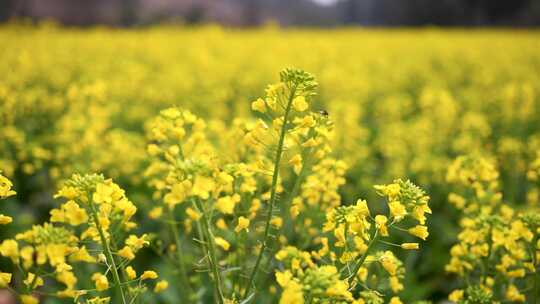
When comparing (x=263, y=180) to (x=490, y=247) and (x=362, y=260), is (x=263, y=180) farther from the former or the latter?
(x=490, y=247)

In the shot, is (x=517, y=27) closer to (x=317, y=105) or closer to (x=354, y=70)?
(x=354, y=70)

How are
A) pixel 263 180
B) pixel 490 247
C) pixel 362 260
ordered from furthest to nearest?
pixel 263 180 < pixel 490 247 < pixel 362 260

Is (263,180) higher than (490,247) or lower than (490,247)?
higher

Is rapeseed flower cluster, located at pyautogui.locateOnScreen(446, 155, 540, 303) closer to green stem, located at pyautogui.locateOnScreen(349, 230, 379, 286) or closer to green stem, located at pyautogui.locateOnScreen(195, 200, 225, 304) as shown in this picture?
green stem, located at pyautogui.locateOnScreen(349, 230, 379, 286)

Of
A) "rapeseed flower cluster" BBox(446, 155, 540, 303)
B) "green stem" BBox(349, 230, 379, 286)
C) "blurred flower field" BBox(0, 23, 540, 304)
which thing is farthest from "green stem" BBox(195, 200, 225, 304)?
"rapeseed flower cluster" BBox(446, 155, 540, 303)

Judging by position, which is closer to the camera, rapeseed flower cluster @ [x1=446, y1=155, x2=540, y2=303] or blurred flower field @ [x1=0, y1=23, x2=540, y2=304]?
blurred flower field @ [x1=0, y1=23, x2=540, y2=304]

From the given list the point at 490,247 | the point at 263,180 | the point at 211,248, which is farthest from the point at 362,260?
the point at 263,180

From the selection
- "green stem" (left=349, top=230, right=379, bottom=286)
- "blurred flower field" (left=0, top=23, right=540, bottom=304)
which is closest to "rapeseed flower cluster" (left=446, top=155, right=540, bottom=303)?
"blurred flower field" (left=0, top=23, right=540, bottom=304)

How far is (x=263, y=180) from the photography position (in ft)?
7.00

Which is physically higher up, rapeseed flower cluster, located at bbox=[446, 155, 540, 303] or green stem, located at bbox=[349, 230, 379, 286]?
green stem, located at bbox=[349, 230, 379, 286]

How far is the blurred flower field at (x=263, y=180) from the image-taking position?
1405mm

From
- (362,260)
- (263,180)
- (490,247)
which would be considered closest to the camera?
(362,260)

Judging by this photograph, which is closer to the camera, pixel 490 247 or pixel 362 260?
pixel 362 260

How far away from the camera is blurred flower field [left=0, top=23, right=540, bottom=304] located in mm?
1405
